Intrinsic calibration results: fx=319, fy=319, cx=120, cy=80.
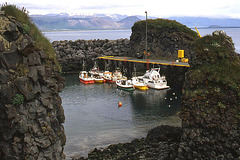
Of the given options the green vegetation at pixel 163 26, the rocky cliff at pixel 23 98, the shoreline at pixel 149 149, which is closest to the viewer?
the rocky cliff at pixel 23 98

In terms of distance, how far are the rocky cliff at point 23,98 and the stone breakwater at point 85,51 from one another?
81.5 m

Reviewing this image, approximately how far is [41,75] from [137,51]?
259 feet

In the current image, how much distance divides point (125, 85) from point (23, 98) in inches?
2106

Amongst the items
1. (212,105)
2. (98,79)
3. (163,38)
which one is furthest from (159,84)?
(212,105)

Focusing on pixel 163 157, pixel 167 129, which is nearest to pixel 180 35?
pixel 167 129

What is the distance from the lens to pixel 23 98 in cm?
2217

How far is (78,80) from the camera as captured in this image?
295 feet

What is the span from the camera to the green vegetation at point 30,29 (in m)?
23.7

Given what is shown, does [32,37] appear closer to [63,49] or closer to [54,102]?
[54,102]

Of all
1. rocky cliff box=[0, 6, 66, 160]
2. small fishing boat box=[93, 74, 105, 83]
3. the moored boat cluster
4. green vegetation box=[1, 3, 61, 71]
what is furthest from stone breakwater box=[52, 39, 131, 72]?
rocky cliff box=[0, 6, 66, 160]

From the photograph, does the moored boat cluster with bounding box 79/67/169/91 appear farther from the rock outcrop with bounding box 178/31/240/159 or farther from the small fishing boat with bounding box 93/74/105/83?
the rock outcrop with bounding box 178/31/240/159

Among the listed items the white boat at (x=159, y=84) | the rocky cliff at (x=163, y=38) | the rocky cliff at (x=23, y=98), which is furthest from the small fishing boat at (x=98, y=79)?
the rocky cliff at (x=23, y=98)

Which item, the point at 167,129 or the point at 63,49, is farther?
the point at 63,49

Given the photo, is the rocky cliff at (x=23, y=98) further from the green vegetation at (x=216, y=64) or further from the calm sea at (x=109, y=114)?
the green vegetation at (x=216, y=64)
